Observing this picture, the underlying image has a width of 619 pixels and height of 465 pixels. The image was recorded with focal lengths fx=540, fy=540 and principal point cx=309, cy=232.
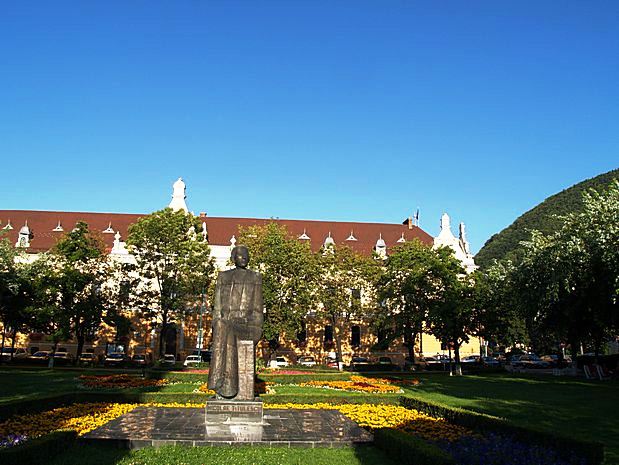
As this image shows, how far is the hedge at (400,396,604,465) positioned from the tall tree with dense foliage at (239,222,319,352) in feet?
84.8

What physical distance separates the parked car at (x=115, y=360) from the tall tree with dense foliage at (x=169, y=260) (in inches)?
158

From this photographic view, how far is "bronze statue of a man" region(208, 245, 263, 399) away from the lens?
1273 centimetres

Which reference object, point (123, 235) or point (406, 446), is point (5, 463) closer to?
point (406, 446)

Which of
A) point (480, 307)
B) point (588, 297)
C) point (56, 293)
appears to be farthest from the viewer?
point (480, 307)

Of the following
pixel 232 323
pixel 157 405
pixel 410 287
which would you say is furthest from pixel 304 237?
pixel 232 323

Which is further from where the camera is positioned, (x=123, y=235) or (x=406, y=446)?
(x=123, y=235)

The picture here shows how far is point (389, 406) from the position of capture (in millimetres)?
18797

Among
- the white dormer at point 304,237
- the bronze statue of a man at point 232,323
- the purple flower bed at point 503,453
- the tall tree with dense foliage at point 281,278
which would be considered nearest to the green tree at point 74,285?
the tall tree with dense foliage at point 281,278

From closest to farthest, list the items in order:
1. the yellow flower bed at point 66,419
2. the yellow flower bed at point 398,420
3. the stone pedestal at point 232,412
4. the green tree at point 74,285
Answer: the stone pedestal at point 232,412, the yellow flower bed at point 66,419, the yellow flower bed at point 398,420, the green tree at point 74,285

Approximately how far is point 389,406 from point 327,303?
27.3m

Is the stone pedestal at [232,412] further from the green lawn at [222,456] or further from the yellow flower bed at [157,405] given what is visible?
the yellow flower bed at [157,405]

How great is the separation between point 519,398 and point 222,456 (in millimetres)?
17542

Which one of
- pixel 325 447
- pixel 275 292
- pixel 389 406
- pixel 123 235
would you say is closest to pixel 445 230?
pixel 275 292

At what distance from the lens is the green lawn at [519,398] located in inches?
626
